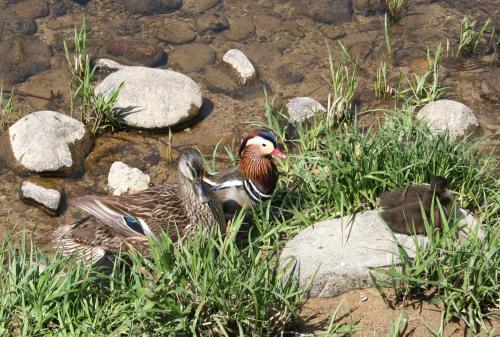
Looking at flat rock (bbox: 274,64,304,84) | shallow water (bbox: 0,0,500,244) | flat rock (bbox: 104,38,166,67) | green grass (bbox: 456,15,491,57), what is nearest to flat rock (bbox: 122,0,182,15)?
shallow water (bbox: 0,0,500,244)

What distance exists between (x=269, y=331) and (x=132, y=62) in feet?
14.8

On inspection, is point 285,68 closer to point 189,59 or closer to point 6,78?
point 189,59

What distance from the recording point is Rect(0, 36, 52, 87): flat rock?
7.74 metres

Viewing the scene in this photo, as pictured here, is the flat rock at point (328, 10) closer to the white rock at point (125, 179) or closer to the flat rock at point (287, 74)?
the flat rock at point (287, 74)

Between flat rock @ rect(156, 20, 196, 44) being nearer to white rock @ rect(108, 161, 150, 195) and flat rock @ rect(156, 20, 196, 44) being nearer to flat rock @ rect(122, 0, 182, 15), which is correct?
flat rock @ rect(122, 0, 182, 15)

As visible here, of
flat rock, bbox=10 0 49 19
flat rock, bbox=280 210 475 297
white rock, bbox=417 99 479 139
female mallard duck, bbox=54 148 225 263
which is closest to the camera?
flat rock, bbox=280 210 475 297

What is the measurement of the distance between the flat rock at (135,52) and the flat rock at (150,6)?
0.72 meters

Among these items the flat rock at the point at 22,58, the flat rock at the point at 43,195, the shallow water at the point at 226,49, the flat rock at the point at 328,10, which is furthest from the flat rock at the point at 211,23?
the flat rock at the point at 43,195

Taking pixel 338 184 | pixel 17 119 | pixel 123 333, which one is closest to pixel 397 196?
pixel 338 184

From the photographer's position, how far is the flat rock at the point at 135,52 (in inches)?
319

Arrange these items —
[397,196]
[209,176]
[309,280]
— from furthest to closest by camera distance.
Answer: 1. [209,176]
2. [397,196]
3. [309,280]

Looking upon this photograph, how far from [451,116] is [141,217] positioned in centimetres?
306

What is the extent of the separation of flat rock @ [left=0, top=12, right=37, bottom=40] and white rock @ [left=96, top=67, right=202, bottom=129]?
5.69ft

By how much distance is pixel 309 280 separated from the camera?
183 inches
